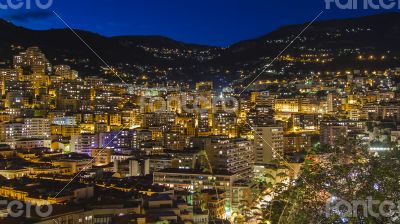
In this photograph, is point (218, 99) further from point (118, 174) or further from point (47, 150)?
point (118, 174)

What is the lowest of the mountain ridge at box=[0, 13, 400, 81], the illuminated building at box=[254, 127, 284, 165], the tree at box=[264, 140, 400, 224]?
the illuminated building at box=[254, 127, 284, 165]

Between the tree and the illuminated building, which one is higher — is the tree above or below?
above

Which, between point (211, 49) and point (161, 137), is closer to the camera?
point (161, 137)

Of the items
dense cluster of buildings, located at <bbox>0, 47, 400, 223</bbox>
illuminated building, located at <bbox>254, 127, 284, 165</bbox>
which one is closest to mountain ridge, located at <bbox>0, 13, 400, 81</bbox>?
dense cluster of buildings, located at <bbox>0, 47, 400, 223</bbox>

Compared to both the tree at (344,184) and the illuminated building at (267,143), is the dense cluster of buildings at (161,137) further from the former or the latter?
the tree at (344,184)

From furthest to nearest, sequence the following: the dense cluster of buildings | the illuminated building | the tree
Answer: the illuminated building
the dense cluster of buildings
the tree

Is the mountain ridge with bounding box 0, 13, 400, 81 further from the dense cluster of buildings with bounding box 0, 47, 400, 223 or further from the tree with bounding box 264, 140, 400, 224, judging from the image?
the tree with bounding box 264, 140, 400, 224

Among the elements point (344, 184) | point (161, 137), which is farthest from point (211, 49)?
point (344, 184)

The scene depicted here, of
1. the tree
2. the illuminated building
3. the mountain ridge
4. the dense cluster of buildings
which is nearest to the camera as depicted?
the tree

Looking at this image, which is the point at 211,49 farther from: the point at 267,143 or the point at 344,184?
the point at 344,184
